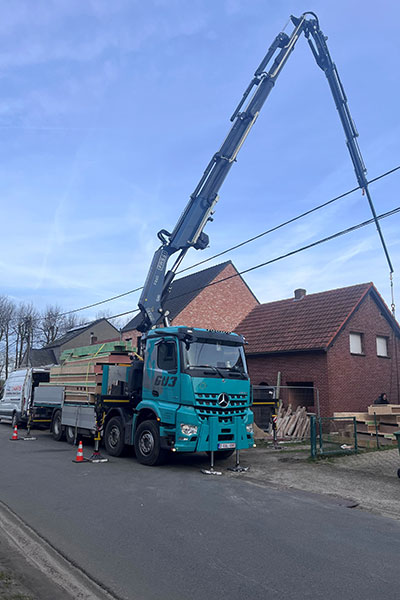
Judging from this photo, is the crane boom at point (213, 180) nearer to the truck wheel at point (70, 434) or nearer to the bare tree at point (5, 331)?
the truck wheel at point (70, 434)

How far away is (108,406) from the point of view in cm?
1281

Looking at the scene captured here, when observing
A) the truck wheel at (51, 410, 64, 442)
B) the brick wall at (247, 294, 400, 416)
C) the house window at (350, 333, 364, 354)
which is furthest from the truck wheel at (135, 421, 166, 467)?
the house window at (350, 333, 364, 354)

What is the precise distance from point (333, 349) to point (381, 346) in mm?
4312

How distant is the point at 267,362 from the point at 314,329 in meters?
2.88

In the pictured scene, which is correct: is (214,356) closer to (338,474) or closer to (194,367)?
(194,367)

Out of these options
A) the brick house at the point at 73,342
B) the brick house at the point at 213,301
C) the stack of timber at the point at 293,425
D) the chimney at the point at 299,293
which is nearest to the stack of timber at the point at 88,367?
the stack of timber at the point at 293,425

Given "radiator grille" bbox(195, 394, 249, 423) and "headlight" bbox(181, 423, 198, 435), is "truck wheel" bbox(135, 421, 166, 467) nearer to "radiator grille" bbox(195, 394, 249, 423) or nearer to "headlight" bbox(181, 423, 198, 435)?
"headlight" bbox(181, 423, 198, 435)

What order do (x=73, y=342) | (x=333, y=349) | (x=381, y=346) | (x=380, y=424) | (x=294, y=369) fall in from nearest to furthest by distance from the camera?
1. (x=380, y=424)
2. (x=333, y=349)
3. (x=294, y=369)
4. (x=381, y=346)
5. (x=73, y=342)

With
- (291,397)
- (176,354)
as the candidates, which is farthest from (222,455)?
(291,397)

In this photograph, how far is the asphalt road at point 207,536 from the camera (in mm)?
4262

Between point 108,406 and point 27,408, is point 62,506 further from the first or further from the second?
point 27,408

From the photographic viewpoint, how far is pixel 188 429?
33.5 ft

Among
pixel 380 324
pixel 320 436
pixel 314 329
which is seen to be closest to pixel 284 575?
pixel 320 436

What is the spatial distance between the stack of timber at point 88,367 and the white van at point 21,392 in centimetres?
397
